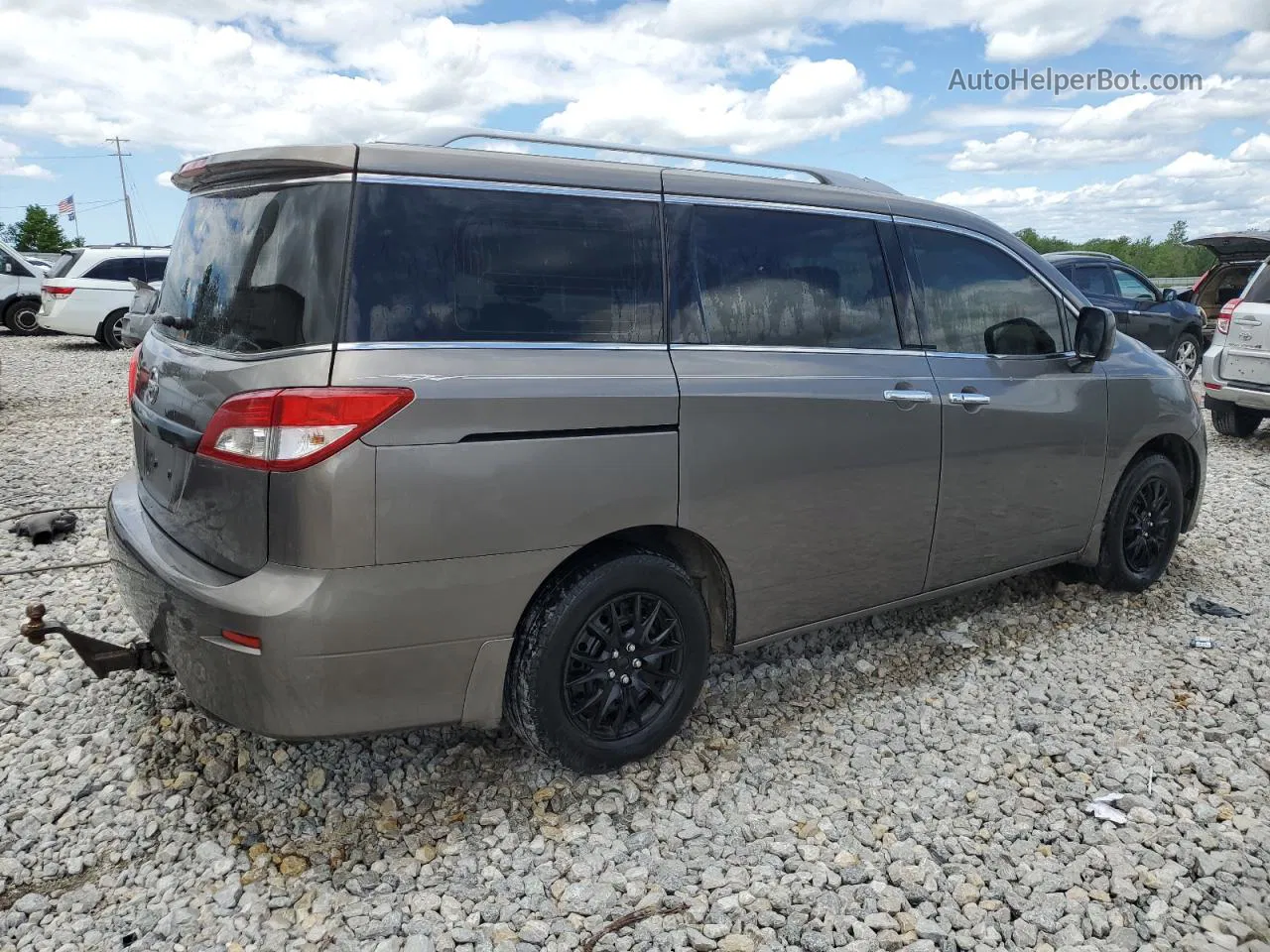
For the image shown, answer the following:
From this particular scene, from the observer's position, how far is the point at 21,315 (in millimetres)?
18500

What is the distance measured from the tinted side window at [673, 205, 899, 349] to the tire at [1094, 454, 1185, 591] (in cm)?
180

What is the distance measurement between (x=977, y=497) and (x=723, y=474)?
1.37 meters

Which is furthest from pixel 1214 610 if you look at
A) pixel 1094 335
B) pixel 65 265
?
pixel 65 265

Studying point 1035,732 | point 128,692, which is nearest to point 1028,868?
point 1035,732

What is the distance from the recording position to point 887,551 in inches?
147

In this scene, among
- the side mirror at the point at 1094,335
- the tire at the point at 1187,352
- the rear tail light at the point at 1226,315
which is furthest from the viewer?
the tire at the point at 1187,352

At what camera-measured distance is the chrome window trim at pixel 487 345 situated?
2551 mm

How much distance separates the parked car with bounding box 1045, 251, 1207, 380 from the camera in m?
12.5

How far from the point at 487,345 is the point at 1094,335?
9.29 ft

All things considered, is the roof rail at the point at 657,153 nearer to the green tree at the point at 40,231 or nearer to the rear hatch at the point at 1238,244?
the rear hatch at the point at 1238,244

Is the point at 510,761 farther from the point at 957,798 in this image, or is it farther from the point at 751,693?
the point at 957,798

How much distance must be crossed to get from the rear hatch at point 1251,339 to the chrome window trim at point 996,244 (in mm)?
5688

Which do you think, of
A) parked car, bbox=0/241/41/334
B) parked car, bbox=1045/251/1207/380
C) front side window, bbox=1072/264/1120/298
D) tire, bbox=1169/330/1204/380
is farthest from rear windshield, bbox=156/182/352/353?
parked car, bbox=0/241/41/334

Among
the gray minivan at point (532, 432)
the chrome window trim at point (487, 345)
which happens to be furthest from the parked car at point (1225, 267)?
the chrome window trim at point (487, 345)
